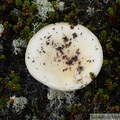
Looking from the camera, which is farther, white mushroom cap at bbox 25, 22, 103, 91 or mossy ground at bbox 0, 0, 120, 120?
mossy ground at bbox 0, 0, 120, 120

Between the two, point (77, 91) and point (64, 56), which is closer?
point (64, 56)

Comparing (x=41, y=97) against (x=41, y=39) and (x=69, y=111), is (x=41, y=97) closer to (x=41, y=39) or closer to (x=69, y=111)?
(x=69, y=111)

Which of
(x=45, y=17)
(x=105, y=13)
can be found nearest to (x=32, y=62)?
(x=45, y=17)

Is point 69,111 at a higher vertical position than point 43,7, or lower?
lower

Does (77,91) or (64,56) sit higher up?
(64,56)

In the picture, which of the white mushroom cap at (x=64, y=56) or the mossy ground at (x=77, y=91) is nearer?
the white mushroom cap at (x=64, y=56)
